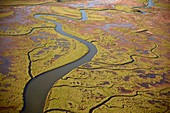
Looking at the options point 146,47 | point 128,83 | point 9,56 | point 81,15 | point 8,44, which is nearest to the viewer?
point 128,83

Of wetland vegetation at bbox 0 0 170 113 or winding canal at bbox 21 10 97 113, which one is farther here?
wetland vegetation at bbox 0 0 170 113

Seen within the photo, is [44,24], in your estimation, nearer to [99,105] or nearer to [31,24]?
[31,24]

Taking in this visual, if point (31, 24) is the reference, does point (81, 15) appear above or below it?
above

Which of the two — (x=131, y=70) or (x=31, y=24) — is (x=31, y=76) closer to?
(x=131, y=70)

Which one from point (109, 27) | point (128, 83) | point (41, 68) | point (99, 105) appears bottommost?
point (99, 105)

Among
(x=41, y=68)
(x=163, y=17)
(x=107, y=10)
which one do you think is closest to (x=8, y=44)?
(x=41, y=68)

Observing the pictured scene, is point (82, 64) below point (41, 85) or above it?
above

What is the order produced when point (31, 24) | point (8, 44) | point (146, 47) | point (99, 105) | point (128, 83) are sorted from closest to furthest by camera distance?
point (99, 105), point (128, 83), point (8, 44), point (146, 47), point (31, 24)

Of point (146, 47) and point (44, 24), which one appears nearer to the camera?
A: point (146, 47)

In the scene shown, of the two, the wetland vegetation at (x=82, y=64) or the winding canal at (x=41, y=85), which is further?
the wetland vegetation at (x=82, y=64)

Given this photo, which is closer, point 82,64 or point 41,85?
point 41,85
